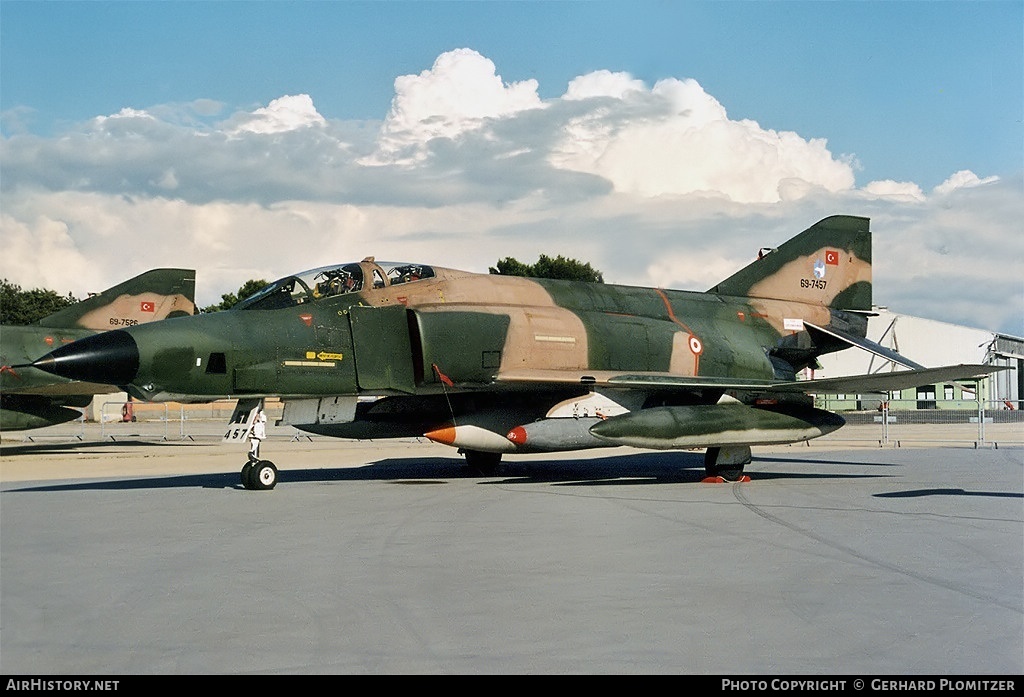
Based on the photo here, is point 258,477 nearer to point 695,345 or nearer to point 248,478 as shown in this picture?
point 248,478

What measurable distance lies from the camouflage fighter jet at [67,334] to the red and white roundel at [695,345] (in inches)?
522

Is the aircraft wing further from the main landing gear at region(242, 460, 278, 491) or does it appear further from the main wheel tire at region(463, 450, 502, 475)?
the main landing gear at region(242, 460, 278, 491)

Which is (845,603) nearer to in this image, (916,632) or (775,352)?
(916,632)

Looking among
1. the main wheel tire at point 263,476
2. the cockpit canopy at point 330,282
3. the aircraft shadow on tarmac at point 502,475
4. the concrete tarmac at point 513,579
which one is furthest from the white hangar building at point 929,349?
the main wheel tire at point 263,476

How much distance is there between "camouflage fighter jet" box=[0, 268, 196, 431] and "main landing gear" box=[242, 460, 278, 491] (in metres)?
10.8

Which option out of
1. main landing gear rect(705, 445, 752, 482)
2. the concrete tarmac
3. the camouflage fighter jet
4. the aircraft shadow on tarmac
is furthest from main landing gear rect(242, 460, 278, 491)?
the camouflage fighter jet

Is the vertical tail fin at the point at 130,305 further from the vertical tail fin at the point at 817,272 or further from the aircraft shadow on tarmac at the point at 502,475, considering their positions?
the vertical tail fin at the point at 817,272

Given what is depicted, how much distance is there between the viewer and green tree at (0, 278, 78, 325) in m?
67.6

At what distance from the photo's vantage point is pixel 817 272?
18953 millimetres

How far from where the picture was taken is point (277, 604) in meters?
5.90

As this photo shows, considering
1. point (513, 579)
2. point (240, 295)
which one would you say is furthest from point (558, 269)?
point (513, 579)

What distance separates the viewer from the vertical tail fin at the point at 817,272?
18.9 meters

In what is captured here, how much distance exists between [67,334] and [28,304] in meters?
50.6

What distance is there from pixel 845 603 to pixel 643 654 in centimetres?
176
